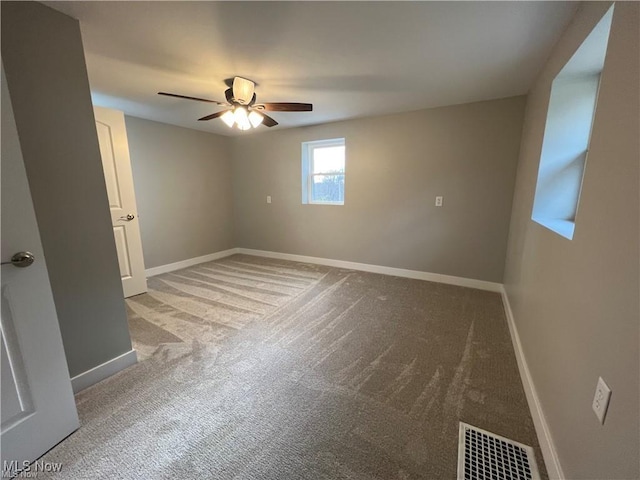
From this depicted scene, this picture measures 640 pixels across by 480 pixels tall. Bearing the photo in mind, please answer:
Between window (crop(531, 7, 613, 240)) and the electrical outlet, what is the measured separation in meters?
0.92

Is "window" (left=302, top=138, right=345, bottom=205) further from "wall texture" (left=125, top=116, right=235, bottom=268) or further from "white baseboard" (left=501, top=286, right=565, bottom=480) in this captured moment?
"white baseboard" (left=501, top=286, right=565, bottom=480)

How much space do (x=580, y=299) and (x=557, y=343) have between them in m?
0.33

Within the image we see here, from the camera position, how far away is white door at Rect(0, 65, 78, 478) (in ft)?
3.52

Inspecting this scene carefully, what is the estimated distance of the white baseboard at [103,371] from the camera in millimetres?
1613

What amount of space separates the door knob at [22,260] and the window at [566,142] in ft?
8.69

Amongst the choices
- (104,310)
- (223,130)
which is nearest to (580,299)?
(104,310)

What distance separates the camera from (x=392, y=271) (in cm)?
376

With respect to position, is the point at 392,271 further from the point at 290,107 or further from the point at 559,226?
the point at 290,107

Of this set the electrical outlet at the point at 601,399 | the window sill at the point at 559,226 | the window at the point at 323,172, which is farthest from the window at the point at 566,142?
the window at the point at 323,172

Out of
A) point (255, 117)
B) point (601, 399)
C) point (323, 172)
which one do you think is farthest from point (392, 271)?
point (601, 399)

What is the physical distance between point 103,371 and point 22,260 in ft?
3.34

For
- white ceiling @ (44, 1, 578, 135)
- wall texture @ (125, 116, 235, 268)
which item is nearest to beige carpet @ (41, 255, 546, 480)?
wall texture @ (125, 116, 235, 268)

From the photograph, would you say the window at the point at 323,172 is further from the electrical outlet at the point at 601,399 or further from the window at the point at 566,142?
the electrical outlet at the point at 601,399

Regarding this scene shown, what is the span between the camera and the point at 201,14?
144 centimetres
